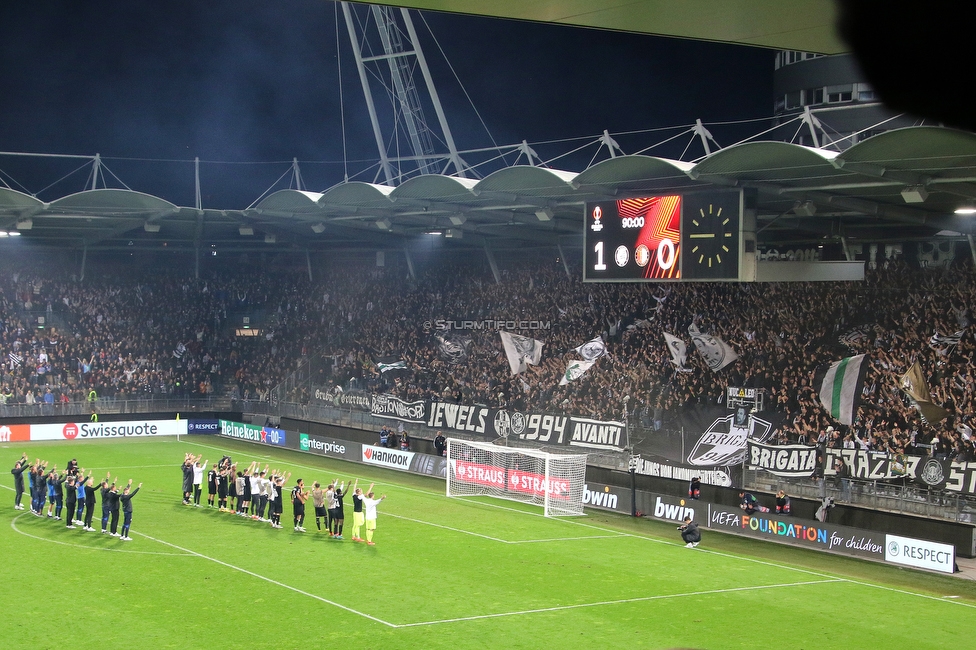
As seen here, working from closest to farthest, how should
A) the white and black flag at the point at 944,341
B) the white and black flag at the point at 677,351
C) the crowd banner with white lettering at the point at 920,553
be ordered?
1. the crowd banner with white lettering at the point at 920,553
2. the white and black flag at the point at 944,341
3. the white and black flag at the point at 677,351

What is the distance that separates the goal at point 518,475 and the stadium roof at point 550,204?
7872 millimetres

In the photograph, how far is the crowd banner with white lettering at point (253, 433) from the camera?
44.4 meters

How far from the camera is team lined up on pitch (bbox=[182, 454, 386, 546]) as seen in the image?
26.1 m

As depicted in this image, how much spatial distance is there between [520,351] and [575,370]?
3.35 metres

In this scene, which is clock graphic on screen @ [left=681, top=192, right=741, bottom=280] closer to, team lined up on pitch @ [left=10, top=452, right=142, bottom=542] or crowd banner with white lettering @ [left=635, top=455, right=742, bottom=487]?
crowd banner with white lettering @ [left=635, top=455, right=742, bottom=487]

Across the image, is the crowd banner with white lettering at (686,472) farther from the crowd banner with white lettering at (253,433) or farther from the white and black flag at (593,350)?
the crowd banner with white lettering at (253,433)

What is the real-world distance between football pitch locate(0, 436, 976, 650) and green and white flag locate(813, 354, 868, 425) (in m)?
4.60

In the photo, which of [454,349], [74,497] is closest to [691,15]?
[74,497]

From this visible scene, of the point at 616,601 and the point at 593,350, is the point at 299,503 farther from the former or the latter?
the point at 593,350

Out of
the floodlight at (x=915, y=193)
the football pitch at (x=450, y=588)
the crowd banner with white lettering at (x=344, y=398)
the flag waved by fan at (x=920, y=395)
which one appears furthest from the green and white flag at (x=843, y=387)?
the crowd banner with white lettering at (x=344, y=398)

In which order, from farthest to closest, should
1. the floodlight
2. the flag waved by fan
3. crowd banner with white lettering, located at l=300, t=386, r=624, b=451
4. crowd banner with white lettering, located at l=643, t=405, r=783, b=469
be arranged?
crowd banner with white lettering, located at l=300, t=386, r=624, b=451
crowd banner with white lettering, located at l=643, t=405, r=783, b=469
the flag waved by fan
the floodlight

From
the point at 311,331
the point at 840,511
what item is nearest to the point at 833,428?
the point at 840,511

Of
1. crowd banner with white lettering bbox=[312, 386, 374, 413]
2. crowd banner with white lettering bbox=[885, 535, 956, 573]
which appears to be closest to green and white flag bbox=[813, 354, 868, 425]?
crowd banner with white lettering bbox=[885, 535, 956, 573]

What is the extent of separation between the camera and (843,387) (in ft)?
94.8
